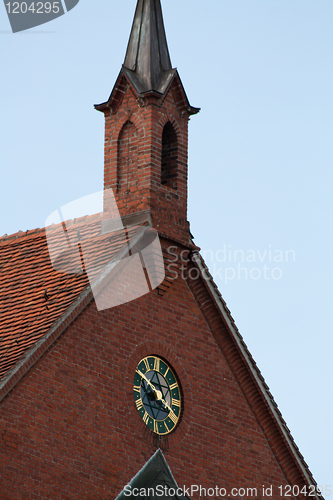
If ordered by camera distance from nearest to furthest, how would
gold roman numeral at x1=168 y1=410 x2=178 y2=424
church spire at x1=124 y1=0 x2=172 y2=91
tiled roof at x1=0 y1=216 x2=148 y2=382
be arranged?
tiled roof at x1=0 y1=216 x2=148 y2=382
gold roman numeral at x1=168 y1=410 x2=178 y2=424
church spire at x1=124 y1=0 x2=172 y2=91

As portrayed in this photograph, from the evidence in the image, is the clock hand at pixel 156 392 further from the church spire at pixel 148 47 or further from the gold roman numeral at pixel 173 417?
the church spire at pixel 148 47

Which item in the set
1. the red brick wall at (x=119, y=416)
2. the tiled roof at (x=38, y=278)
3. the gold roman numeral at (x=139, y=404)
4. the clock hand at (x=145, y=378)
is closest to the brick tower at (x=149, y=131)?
the tiled roof at (x=38, y=278)

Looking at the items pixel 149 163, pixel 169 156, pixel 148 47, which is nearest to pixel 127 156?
pixel 149 163

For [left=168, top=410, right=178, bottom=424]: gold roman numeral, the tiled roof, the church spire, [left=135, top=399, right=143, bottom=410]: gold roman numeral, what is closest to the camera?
the tiled roof

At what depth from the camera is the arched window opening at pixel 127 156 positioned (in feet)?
86.4

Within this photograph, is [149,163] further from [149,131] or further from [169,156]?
[169,156]

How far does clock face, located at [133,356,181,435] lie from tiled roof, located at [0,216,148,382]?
2.39 meters

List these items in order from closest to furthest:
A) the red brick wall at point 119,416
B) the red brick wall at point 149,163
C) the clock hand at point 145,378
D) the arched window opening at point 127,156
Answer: the red brick wall at point 119,416
the clock hand at point 145,378
the red brick wall at point 149,163
the arched window opening at point 127,156

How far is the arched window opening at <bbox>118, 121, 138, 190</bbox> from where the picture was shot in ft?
86.4

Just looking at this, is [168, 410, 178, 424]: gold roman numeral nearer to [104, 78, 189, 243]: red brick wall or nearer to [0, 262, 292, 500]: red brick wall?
[0, 262, 292, 500]: red brick wall

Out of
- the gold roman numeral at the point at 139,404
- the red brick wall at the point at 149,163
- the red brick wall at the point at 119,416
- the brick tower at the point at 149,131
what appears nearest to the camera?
the red brick wall at the point at 119,416

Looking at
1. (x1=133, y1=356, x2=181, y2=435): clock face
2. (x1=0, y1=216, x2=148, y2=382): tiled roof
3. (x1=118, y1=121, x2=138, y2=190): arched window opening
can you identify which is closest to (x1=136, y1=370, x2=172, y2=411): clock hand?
(x1=133, y1=356, x2=181, y2=435): clock face

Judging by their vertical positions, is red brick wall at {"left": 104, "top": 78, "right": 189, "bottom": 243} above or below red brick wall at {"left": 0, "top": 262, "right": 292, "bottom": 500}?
above

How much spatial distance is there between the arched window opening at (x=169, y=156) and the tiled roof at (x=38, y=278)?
1.96 meters
